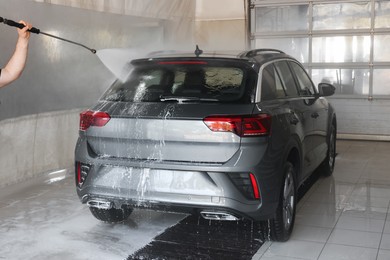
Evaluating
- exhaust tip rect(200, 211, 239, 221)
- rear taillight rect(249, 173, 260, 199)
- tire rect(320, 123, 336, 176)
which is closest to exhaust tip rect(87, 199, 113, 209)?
exhaust tip rect(200, 211, 239, 221)

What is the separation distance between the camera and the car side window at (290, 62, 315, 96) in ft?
16.9

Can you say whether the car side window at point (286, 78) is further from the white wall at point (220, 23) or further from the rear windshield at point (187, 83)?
the white wall at point (220, 23)

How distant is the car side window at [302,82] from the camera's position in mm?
5137

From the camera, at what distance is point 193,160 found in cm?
360

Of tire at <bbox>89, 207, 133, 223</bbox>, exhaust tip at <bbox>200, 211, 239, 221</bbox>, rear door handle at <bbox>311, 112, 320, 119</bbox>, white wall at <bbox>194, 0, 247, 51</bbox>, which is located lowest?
tire at <bbox>89, 207, 133, 223</bbox>

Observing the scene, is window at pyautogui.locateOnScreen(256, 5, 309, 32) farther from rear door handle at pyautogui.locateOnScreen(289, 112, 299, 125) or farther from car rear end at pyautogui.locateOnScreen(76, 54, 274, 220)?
car rear end at pyautogui.locateOnScreen(76, 54, 274, 220)

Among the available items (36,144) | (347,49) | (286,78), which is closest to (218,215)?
(286,78)

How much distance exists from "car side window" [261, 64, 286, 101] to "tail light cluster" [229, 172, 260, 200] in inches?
27.0

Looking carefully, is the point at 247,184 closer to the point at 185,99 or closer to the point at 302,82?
the point at 185,99

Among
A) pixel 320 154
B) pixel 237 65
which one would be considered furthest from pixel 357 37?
pixel 237 65

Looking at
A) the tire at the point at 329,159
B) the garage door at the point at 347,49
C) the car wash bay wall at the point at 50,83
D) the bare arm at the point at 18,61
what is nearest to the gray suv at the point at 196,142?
the bare arm at the point at 18,61

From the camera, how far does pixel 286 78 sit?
4.73 m

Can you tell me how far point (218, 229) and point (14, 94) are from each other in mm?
2647

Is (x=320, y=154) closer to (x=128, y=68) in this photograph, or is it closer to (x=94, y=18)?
(x=128, y=68)
